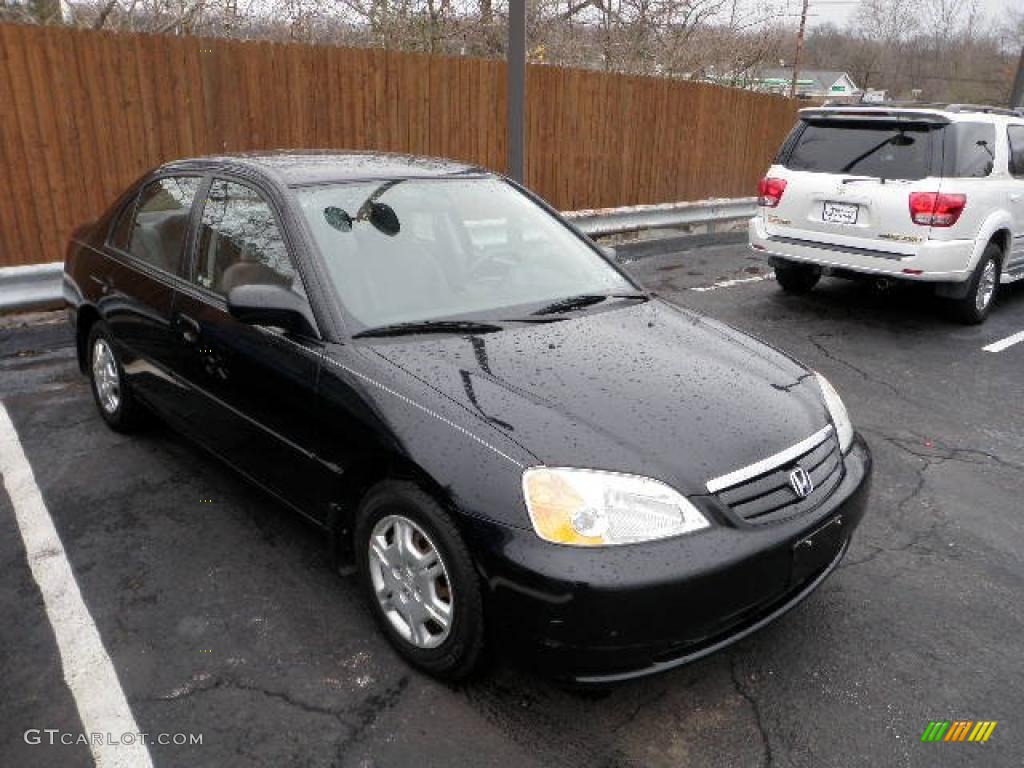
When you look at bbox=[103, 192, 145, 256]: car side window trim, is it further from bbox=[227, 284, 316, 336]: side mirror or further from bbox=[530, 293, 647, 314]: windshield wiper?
bbox=[530, 293, 647, 314]: windshield wiper

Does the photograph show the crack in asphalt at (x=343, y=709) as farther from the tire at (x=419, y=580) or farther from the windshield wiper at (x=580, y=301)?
the windshield wiper at (x=580, y=301)

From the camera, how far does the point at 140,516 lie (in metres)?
3.58

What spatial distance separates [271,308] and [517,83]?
5.63 meters

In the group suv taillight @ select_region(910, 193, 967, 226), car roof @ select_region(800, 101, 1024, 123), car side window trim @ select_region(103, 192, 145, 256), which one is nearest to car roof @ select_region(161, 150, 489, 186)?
car side window trim @ select_region(103, 192, 145, 256)

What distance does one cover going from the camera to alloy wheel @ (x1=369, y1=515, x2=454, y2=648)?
A: 246cm

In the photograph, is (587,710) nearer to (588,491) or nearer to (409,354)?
(588,491)

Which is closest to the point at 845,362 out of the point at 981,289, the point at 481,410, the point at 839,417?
the point at 981,289

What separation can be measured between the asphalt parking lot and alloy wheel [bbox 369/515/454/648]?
0.54 feet

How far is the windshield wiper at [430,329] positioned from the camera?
9.24 feet

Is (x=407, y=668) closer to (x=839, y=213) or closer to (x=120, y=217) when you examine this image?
(x=120, y=217)

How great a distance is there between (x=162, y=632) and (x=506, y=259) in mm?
2000

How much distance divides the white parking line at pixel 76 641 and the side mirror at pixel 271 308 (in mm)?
1249

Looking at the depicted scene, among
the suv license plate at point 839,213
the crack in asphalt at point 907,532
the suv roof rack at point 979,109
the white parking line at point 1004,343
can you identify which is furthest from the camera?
the suv roof rack at point 979,109

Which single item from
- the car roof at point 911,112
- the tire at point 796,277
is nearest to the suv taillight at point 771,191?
the car roof at point 911,112
